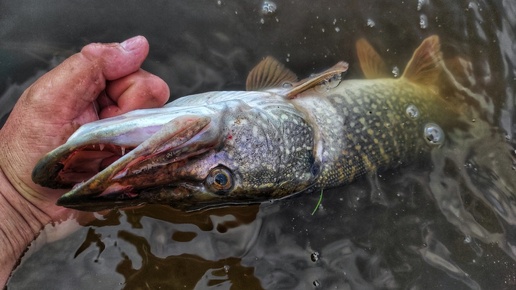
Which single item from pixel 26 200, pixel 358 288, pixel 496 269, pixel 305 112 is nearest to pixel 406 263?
pixel 358 288

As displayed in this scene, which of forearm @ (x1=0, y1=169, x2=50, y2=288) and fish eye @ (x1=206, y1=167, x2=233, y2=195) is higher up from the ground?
fish eye @ (x1=206, y1=167, x2=233, y2=195)

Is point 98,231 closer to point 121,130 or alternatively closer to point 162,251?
point 162,251

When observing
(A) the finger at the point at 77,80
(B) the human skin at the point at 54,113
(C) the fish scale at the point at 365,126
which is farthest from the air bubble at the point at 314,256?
(A) the finger at the point at 77,80

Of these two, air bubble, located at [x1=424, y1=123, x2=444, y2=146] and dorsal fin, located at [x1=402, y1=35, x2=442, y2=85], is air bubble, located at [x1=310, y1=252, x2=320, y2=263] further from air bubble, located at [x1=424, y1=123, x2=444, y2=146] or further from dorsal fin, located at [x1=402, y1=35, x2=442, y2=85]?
dorsal fin, located at [x1=402, y1=35, x2=442, y2=85]

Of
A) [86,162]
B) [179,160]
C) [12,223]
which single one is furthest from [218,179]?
[12,223]

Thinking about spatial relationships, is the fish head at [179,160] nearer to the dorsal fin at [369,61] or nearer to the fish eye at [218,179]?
the fish eye at [218,179]

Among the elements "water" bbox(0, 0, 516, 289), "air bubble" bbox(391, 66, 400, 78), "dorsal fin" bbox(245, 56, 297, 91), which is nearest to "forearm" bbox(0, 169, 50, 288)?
"water" bbox(0, 0, 516, 289)

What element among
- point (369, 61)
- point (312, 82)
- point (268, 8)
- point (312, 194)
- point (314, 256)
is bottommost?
point (314, 256)

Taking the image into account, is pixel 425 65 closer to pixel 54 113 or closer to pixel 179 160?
pixel 179 160
